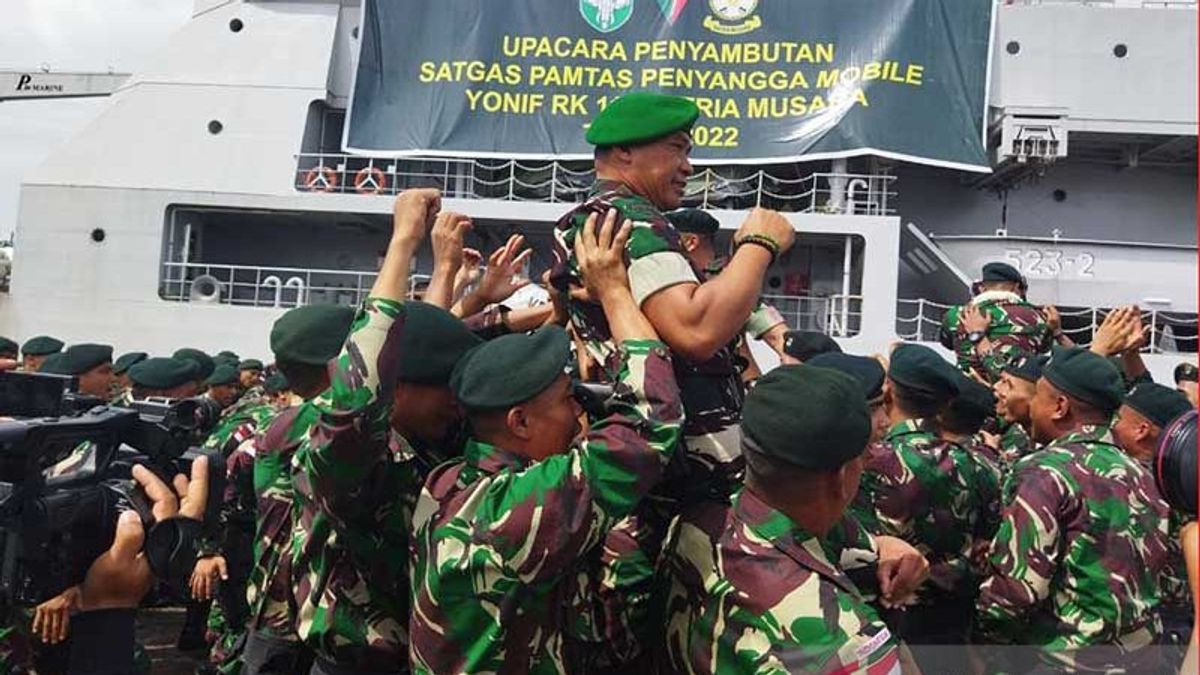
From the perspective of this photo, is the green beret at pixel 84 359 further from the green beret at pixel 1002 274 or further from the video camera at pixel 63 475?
the green beret at pixel 1002 274

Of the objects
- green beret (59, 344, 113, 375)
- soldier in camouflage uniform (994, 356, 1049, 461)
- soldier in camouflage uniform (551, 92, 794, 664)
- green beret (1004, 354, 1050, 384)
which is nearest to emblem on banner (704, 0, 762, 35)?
green beret (59, 344, 113, 375)

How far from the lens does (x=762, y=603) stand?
153 centimetres

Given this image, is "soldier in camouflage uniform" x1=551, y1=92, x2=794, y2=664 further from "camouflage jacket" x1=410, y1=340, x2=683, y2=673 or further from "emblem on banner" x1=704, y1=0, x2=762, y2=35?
"emblem on banner" x1=704, y1=0, x2=762, y2=35

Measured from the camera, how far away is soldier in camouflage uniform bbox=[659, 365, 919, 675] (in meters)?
1.48

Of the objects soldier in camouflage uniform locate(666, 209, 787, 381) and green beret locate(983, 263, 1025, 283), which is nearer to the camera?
soldier in camouflage uniform locate(666, 209, 787, 381)

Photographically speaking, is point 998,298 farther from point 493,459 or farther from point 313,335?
point 493,459

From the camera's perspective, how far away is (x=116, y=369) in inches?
297

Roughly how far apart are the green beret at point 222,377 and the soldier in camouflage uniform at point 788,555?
17.9 ft

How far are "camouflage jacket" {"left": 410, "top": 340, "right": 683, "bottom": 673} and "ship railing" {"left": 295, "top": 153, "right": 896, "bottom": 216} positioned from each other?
38.2ft

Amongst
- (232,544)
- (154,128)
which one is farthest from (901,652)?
(154,128)

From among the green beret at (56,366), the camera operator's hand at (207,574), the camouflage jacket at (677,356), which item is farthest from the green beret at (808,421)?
the green beret at (56,366)

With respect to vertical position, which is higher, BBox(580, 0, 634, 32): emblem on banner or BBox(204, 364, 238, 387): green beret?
BBox(580, 0, 634, 32): emblem on banner

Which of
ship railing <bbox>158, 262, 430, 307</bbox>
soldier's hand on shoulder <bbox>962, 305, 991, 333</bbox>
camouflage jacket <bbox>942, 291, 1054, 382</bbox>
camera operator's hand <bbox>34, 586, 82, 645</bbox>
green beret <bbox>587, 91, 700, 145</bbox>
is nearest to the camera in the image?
green beret <bbox>587, 91, 700, 145</bbox>

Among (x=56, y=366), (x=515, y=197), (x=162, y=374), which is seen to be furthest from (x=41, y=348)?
(x=515, y=197)
